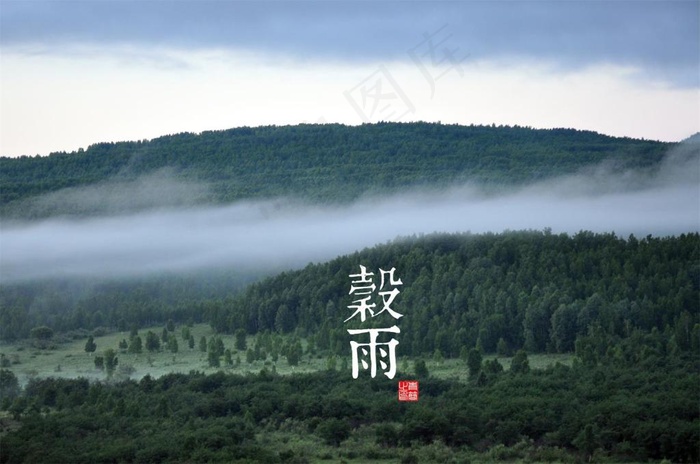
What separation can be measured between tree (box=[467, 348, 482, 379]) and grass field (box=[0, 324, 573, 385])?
451mm

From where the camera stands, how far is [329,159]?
14900 centimetres

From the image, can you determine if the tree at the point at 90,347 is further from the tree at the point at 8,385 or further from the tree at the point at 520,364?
the tree at the point at 520,364

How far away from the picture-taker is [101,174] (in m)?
144

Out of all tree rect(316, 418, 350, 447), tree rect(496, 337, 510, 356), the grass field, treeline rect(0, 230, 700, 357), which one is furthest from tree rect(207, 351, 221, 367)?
tree rect(316, 418, 350, 447)

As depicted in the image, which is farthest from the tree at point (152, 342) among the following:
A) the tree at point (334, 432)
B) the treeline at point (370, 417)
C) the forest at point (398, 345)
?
the tree at point (334, 432)

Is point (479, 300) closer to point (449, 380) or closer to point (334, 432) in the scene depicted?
point (449, 380)

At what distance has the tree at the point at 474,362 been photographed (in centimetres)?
7775

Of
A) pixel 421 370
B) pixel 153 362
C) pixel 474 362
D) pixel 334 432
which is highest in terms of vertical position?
pixel 153 362

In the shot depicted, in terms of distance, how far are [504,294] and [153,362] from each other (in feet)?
59.5

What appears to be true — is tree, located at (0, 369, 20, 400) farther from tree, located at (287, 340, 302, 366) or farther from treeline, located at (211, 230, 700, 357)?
treeline, located at (211, 230, 700, 357)

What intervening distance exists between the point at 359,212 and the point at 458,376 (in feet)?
187

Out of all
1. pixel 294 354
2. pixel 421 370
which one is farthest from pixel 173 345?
pixel 421 370

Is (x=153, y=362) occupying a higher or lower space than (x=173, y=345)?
lower

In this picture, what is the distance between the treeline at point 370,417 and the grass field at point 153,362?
3.61 meters
